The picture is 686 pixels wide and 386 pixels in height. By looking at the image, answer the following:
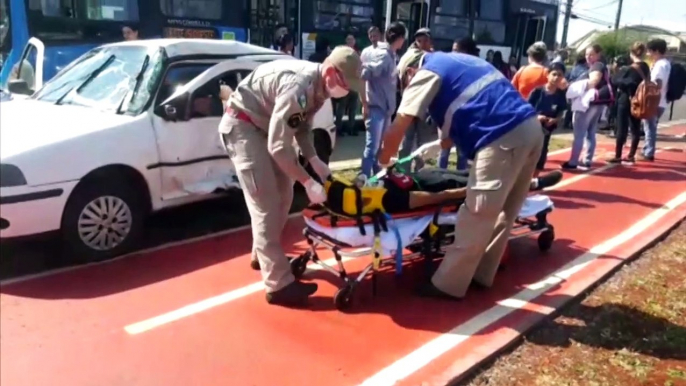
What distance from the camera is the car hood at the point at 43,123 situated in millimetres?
4301

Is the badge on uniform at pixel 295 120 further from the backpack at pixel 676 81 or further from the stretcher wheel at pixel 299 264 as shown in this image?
the backpack at pixel 676 81

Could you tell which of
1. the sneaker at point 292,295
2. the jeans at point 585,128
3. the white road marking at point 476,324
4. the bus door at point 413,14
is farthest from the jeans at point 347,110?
the sneaker at point 292,295

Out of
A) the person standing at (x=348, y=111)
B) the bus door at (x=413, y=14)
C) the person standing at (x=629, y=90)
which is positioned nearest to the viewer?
the person standing at (x=629, y=90)

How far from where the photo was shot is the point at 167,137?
5.41 meters

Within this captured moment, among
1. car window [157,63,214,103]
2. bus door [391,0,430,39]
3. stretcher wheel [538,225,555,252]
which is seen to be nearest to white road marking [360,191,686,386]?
stretcher wheel [538,225,555,252]

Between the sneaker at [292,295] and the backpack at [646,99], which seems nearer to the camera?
the sneaker at [292,295]

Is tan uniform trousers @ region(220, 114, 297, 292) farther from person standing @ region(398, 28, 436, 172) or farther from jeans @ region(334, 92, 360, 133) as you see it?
jeans @ region(334, 92, 360, 133)

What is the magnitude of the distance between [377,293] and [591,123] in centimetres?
616

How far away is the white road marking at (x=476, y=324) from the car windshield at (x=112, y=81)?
3.00 metres

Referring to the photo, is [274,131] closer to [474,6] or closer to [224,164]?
[224,164]

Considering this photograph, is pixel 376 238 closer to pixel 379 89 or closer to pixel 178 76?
pixel 178 76

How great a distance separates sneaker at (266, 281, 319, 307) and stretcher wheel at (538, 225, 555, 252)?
92.6 inches

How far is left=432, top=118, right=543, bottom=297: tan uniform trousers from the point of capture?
163 inches

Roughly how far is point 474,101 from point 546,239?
2.10 m
